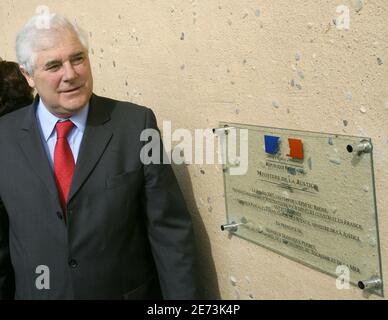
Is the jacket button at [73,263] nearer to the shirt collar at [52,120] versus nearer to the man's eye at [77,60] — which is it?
the shirt collar at [52,120]

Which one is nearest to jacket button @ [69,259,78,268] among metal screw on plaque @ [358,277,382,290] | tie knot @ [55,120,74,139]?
tie knot @ [55,120,74,139]

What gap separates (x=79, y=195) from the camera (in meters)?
1.85

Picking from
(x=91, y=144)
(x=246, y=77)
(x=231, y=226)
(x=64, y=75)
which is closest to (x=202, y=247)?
(x=231, y=226)

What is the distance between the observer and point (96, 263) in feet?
6.15

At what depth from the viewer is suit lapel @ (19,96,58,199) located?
1864 mm

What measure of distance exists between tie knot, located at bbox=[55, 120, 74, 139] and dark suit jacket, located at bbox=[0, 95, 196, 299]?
0.07m

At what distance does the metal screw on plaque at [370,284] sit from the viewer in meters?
1.51

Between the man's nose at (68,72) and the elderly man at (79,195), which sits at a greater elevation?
the man's nose at (68,72)

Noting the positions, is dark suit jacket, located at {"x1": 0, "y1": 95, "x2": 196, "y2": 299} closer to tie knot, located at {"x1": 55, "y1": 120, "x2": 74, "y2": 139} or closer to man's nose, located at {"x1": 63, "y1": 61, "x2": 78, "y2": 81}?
tie knot, located at {"x1": 55, "y1": 120, "x2": 74, "y2": 139}

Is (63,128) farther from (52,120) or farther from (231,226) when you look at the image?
(231,226)

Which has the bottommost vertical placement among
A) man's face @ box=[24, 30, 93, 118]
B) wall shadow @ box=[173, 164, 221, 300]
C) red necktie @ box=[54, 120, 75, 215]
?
wall shadow @ box=[173, 164, 221, 300]

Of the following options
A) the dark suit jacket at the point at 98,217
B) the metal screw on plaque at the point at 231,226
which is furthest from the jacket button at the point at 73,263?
the metal screw on plaque at the point at 231,226

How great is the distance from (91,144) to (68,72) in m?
0.27
